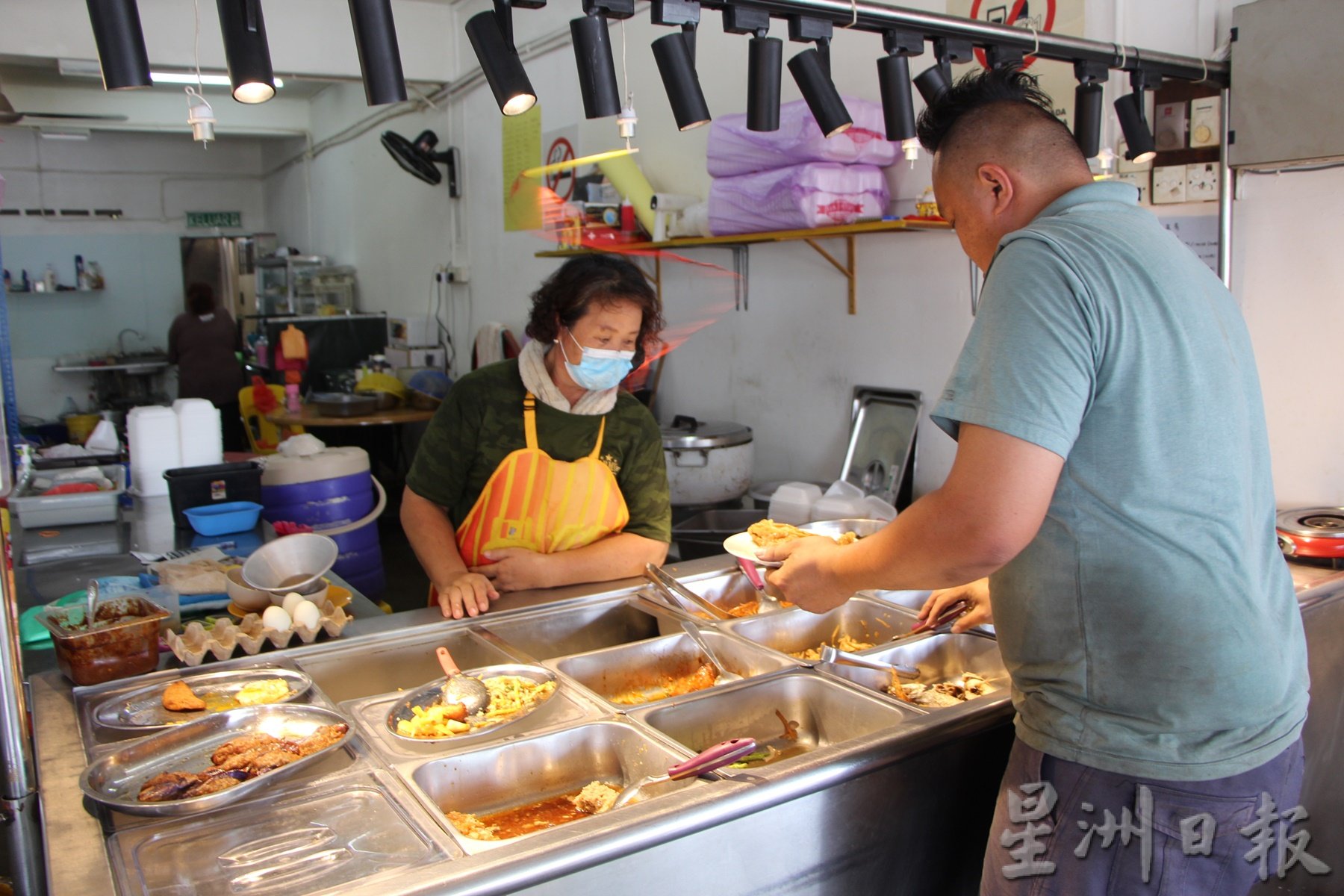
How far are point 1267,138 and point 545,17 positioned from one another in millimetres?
4649

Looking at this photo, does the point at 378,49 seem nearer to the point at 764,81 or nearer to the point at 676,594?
the point at 764,81

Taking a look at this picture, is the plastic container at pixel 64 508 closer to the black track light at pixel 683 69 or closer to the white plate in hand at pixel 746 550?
the white plate in hand at pixel 746 550

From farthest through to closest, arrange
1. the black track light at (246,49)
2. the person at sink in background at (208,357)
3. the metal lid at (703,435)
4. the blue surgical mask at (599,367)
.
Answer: the person at sink in background at (208,357), the metal lid at (703,435), the blue surgical mask at (599,367), the black track light at (246,49)

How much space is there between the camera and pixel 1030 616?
145 centimetres

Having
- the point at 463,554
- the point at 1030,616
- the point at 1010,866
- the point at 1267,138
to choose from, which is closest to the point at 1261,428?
the point at 1030,616

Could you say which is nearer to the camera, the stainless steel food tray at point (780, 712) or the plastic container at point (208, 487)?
the stainless steel food tray at point (780, 712)

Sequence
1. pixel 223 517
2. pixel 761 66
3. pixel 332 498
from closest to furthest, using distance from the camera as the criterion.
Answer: pixel 761 66, pixel 223 517, pixel 332 498

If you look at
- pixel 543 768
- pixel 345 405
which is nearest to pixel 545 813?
pixel 543 768

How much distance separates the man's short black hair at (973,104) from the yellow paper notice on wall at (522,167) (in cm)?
502

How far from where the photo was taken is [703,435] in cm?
418

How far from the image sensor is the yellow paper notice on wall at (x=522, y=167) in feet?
21.5

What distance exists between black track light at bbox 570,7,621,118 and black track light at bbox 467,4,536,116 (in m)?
0.12

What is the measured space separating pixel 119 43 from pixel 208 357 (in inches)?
305

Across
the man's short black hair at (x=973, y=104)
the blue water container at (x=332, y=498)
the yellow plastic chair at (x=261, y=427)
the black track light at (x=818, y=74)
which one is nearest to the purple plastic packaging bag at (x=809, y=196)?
the black track light at (x=818, y=74)
